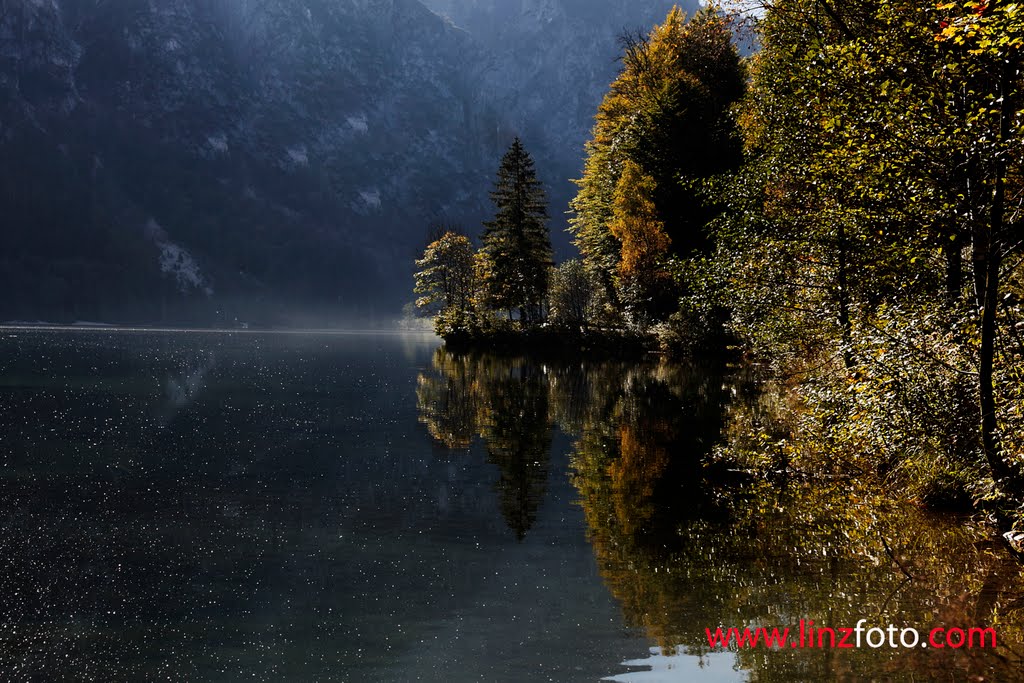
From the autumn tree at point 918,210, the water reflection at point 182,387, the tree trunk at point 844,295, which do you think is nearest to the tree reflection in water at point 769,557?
the autumn tree at point 918,210

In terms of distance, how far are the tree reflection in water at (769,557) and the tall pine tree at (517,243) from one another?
177ft

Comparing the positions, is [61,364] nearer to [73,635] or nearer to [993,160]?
[73,635]

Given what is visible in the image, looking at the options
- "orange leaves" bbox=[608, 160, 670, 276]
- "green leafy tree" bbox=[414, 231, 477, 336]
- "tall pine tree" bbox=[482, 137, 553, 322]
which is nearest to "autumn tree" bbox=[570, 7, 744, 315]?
"orange leaves" bbox=[608, 160, 670, 276]

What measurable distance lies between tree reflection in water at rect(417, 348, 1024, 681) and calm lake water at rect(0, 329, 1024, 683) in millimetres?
49

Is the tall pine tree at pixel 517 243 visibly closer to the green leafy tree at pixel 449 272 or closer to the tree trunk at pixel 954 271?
the green leafy tree at pixel 449 272

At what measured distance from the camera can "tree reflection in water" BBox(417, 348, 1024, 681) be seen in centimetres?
773

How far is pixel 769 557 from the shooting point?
10.8m

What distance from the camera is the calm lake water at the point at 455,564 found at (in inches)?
303

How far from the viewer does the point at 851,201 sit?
47.7ft

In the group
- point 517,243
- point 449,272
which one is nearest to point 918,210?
point 517,243

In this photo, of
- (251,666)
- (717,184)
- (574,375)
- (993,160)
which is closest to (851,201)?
(993,160)

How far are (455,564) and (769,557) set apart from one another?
4354 millimetres

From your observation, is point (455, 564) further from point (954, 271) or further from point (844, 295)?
point (844, 295)

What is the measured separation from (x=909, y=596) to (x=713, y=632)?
264 cm
